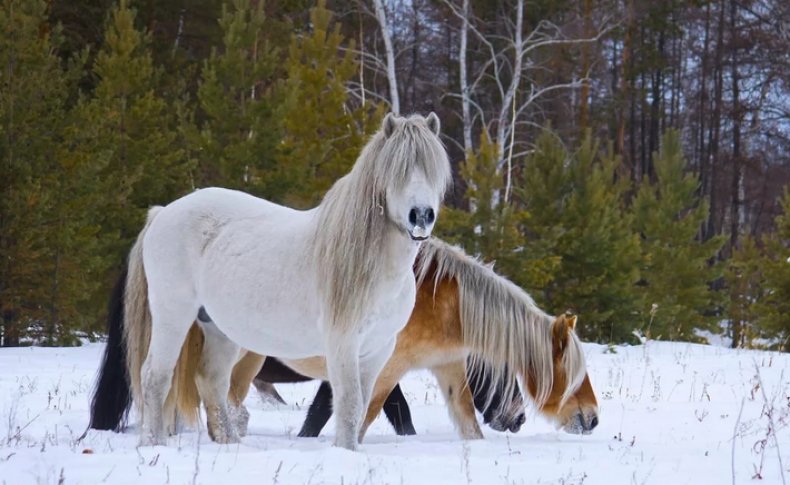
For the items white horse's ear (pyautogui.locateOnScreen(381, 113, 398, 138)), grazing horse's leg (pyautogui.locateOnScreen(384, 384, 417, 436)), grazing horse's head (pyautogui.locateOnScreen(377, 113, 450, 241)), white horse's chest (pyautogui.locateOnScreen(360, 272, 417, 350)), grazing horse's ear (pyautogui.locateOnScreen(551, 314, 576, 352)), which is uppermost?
white horse's ear (pyautogui.locateOnScreen(381, 113, 398, 138))

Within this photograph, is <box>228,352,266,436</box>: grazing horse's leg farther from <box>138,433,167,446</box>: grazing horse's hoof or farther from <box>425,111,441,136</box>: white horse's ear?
<box>425,111,441,136</box>: white horse's ear

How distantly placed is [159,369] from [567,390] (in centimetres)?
242

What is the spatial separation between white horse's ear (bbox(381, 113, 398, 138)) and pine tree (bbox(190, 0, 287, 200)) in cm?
863

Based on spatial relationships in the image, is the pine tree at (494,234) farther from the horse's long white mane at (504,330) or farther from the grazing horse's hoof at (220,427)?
the grazing horse's hoof at (220,427)

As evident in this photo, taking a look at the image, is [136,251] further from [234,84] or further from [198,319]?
[234,84]

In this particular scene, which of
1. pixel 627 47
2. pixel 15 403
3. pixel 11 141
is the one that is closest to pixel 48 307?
pixel 11 141

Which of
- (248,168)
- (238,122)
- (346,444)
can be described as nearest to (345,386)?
(346,444)

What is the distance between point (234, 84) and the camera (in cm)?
1312

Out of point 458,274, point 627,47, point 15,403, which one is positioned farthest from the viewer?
point 627,47

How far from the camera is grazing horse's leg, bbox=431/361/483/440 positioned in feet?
18.3

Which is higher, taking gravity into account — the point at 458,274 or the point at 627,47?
the point at 627,47

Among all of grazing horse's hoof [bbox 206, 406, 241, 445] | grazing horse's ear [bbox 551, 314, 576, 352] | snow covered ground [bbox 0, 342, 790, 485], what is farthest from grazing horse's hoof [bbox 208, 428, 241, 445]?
grazing horse's ear [bbox 551, 314, 576, 352]

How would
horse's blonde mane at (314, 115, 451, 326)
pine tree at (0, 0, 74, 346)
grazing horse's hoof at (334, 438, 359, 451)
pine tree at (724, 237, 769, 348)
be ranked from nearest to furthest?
horse's blonde mane at (314, 115, 451, 326)
grazing horse's hoof at (334, 438, 359, 451)
pine tree at (0, 0, 74, 346)
pine tree at (724, 237, 769, 348)

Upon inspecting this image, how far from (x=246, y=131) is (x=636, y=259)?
679 centimetres
